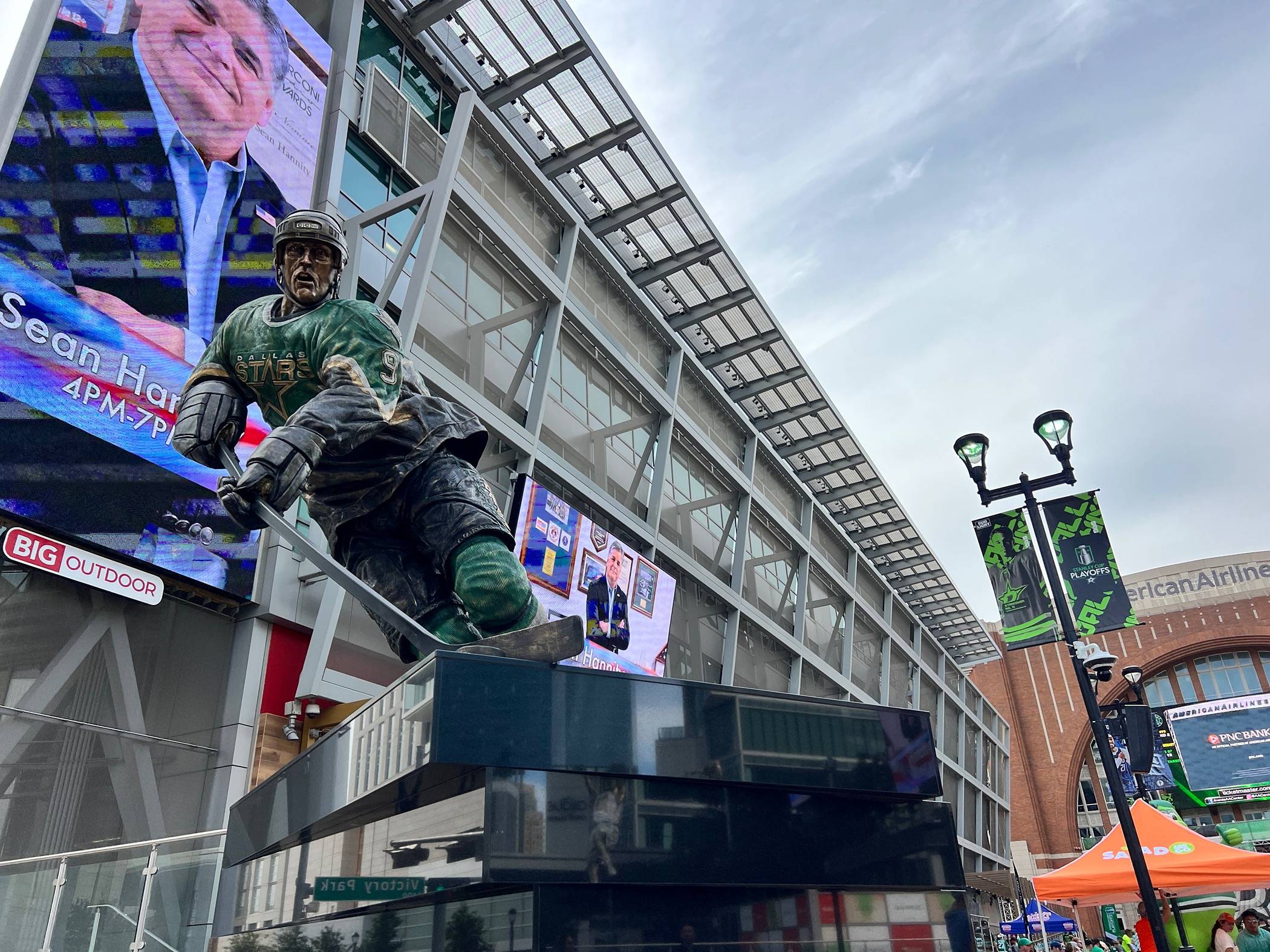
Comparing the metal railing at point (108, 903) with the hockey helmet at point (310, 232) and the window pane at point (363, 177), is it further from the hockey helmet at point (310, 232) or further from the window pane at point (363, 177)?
the window pane at point (363, 177)

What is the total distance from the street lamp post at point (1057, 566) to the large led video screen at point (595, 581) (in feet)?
20.5

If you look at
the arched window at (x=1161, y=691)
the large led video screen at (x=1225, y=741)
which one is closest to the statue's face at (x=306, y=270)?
the large led video screen at (x=1225, y=741)

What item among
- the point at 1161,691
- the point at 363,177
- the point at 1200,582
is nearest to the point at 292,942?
the point at 363,177

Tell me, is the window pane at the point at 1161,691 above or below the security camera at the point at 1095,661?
above

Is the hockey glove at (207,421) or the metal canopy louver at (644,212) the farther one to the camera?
the metal canopy louver at (644,212)

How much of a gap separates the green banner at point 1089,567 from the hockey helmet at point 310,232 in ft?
29.5

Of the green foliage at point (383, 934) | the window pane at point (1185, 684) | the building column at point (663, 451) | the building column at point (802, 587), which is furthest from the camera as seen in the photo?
the window pane at point (1185, 684)

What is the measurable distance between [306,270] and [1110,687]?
51.4 meters

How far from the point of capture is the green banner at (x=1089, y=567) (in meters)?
10.1

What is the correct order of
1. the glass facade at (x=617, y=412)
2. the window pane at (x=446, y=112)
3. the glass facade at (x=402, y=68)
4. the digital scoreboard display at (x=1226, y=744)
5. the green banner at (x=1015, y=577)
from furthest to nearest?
the digital scoreboard display at (x=1226, y=744) < the window pane at (x=446, y=112) < the glass facade at (x=402, y=68) < the glass facade at (x=617, y=412) < the green banner at (x=1015, y=577)

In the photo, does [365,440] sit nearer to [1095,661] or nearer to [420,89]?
[1095,661]

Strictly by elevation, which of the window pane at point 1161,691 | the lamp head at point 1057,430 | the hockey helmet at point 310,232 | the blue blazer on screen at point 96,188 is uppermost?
the window pane at point 1161,691

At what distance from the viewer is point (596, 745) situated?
2.58 m

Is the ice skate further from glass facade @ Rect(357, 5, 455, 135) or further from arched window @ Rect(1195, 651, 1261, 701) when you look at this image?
arched window @ Rect(1195, 651, 1261, 701)
